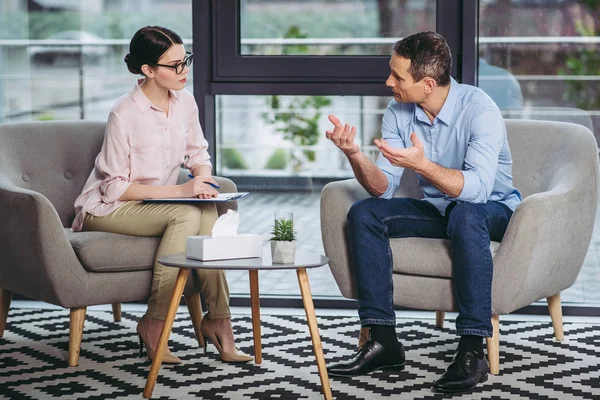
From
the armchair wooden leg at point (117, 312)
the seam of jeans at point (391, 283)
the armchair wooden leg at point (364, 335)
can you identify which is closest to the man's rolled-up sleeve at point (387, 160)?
the seam of jeans at point (391, 283)

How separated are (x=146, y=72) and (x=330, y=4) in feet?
3.38

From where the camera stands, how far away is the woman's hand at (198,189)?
3.27 meters

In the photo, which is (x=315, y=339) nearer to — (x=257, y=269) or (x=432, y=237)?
(x=257, y=269)

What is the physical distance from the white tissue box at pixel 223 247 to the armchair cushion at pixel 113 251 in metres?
0.45

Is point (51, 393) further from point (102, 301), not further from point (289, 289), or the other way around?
point (289, 289)

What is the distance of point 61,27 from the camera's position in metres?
4.21

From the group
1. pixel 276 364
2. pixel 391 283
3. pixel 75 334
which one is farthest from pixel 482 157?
pixel 75 334

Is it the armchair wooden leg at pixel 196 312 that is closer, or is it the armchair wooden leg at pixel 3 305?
the armchair wooden leg at pixel 196 312

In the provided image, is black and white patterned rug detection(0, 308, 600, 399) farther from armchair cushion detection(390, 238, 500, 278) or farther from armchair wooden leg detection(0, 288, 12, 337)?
armchair cushion detection(390, 238, 500, 278)

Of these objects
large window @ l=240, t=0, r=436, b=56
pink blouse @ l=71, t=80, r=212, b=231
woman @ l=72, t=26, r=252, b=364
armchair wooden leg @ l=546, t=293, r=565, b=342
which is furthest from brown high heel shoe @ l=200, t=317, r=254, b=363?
large window @ l=240, t=0, r=436, b=56

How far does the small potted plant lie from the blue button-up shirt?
57 cm

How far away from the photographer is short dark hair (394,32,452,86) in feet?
10.3

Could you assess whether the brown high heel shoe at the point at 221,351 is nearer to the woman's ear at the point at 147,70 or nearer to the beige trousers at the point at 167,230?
the beige trousers at the point at 167,230

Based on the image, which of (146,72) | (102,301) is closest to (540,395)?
(102,301)
